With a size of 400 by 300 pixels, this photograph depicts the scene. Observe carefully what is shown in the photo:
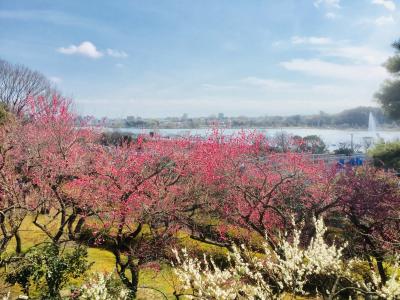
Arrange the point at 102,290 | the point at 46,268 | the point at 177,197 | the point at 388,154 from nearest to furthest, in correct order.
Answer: the point at 102,290, the point at 46,268, the point at 177,197, the point at 388,154

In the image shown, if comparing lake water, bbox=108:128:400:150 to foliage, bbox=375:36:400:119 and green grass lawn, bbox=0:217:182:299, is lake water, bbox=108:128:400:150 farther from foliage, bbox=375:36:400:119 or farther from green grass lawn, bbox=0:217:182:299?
green grass lawn, bbox=0:217:182:299

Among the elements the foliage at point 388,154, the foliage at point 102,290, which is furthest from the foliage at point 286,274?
the foliage at point 388,154

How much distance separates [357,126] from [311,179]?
397 feet

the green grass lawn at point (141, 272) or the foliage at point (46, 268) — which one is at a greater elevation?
the foliage at point (46, 268)

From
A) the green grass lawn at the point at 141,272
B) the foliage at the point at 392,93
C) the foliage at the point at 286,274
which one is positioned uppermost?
the foliage at the point at 392,93

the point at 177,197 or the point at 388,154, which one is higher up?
the point at 388,154

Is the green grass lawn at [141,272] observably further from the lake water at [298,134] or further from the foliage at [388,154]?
the foliage at [388,154]

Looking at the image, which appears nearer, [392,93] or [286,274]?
[286,274]

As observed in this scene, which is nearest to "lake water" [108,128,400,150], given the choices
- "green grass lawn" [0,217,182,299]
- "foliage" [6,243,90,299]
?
"green grass lawn" [0,217,182,299]

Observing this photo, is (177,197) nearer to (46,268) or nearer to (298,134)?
(46,268)

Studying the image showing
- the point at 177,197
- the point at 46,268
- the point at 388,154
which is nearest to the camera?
the point at 46,268

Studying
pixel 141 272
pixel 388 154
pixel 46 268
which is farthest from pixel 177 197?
pixel 388 154

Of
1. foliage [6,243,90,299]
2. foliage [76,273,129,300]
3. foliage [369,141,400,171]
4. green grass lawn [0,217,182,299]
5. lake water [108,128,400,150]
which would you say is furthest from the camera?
foliage [369,141,400,171]

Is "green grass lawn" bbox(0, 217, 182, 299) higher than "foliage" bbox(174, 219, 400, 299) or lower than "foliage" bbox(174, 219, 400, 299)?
lower
